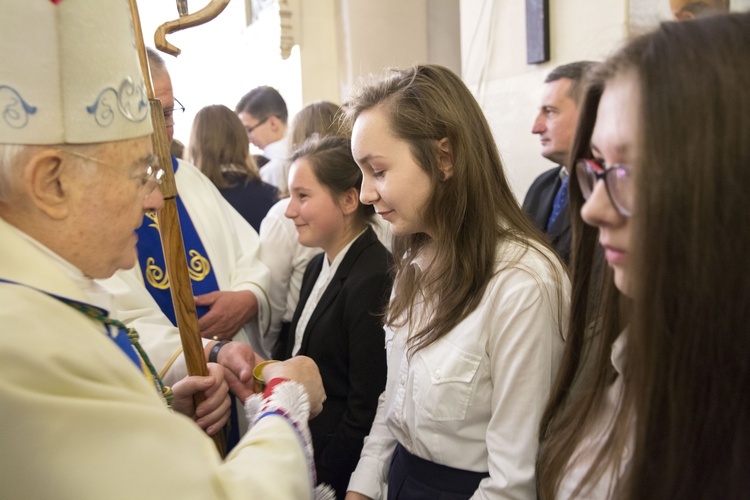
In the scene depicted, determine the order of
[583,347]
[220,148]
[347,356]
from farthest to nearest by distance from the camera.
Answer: [220,148] < [347,356] < [583,347]

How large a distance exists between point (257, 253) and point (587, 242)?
6.17 ft

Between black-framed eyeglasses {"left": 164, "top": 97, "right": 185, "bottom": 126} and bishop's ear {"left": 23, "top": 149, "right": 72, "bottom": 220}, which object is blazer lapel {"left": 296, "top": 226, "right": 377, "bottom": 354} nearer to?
black-framed eyeglasses {"left": 164, "top": 97, "right": 185, "bottom": 126}

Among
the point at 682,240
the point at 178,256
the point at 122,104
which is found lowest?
the point at 178,256

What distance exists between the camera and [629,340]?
1.02m

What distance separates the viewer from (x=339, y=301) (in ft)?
7.75

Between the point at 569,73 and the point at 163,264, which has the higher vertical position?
the point at 569,73

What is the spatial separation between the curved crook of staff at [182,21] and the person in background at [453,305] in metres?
0.45

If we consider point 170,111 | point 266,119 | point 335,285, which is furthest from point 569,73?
point 266,119

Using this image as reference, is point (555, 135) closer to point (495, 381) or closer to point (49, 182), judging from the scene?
point (495, 381)

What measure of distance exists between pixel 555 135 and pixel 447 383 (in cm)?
243

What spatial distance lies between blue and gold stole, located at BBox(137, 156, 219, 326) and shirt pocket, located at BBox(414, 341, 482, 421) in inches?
47.9

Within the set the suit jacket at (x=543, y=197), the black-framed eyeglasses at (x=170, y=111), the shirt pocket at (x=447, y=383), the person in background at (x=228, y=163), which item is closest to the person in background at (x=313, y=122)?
the person in background at (x=228, y=163)

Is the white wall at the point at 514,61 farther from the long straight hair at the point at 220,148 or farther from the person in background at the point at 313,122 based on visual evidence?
the long straight hair at the point at 220,148

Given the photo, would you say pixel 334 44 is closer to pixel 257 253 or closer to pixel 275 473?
pixel 257 253
